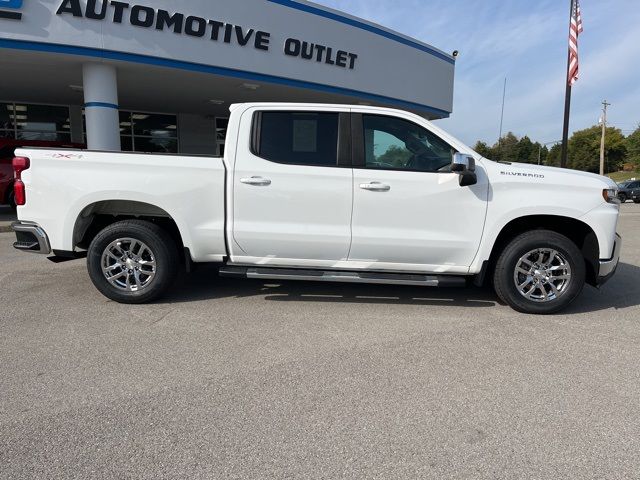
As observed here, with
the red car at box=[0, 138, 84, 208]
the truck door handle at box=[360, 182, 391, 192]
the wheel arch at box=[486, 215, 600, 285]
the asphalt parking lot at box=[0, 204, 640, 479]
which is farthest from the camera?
the red car at box=[0, 138, 84, 208]

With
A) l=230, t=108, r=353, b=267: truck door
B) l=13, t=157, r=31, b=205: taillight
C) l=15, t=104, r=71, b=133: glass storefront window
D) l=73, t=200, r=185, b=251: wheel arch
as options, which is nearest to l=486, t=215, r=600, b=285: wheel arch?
l=230, t=108, r=353, b=267: truck door

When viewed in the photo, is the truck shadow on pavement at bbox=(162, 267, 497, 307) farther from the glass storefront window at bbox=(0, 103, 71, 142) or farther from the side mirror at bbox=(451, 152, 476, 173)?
the glass storefront window at bbox=(0, 103, 71, 142)

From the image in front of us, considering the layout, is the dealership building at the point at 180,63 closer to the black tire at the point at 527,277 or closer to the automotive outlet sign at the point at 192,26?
the automotive outlet sign at the point at 192,26

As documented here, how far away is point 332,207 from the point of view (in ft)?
14.5

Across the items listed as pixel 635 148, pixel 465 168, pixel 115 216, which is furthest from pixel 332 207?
pixel 635 148

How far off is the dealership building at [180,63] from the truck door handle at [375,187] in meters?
8.81

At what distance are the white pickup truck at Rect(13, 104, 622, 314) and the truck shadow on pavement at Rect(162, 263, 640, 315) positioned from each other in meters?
0.44

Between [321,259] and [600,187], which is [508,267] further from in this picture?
[321,259]

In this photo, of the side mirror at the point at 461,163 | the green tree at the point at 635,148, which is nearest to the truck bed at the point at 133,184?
the side mirror at the point at 461,163

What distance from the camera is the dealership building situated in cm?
1016

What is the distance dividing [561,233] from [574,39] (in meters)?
10.8

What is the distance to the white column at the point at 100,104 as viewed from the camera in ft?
35.6

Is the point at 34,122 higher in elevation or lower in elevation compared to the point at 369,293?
higher

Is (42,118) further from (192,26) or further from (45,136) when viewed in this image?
(192,26)
